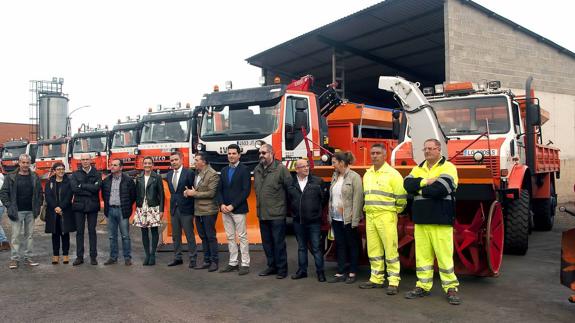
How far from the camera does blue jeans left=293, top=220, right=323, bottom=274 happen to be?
6.36m

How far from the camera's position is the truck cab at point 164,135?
A: 13180 mm

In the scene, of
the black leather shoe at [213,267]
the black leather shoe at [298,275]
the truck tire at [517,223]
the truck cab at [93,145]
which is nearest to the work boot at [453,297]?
the black leather shoe at [298,275]

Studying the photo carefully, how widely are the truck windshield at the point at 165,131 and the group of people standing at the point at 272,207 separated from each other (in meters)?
5.51

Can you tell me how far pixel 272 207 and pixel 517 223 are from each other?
13.4ft

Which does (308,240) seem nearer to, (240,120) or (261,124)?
(261,124)

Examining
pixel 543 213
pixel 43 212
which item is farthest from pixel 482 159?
pixel 43 212

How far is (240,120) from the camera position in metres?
9.66

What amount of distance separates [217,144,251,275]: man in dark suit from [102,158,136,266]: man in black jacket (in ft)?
5.58

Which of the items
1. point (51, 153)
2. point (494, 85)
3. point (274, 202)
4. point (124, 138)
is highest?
point (494, 85)

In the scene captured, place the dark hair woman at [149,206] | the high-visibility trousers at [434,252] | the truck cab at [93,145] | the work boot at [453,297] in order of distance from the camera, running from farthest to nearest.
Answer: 1. the truck cab at [93,145]
2. the dark hair woman at [149,206]
3. the high-visibility trousers at [434,252]
4. the work boot at [453,297]

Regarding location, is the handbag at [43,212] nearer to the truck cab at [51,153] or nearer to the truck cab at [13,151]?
the truck cab at [51,153]

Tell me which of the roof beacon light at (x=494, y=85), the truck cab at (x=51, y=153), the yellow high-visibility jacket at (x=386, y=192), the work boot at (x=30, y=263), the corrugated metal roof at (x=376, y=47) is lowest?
the work boot at (x=30, y=263)

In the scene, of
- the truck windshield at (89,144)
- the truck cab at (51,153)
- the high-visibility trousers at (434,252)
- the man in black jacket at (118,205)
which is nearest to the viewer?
the high-visibility trousers at (434,252)

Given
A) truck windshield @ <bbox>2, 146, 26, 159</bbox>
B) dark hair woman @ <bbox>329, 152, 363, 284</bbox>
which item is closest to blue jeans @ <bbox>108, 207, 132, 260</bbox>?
dark hair woman @ <bbox>329, 152, 363, 284</bbox>
